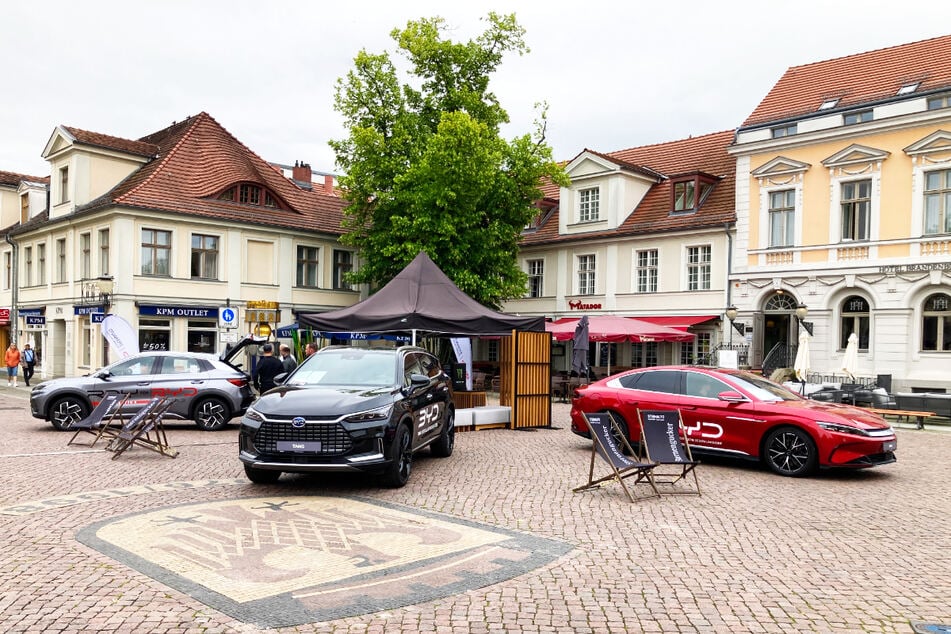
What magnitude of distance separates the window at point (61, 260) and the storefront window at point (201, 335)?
6.33 meters

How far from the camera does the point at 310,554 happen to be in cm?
685

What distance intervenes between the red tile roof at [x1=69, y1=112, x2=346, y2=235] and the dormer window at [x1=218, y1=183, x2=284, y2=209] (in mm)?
210

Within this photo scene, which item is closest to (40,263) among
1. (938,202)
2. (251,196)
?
(251,196)

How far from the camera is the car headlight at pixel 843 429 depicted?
1129 centimetres

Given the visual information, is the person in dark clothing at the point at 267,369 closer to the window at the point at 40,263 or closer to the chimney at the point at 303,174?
the window at the point at 40,263

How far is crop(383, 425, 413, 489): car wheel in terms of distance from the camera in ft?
32.2

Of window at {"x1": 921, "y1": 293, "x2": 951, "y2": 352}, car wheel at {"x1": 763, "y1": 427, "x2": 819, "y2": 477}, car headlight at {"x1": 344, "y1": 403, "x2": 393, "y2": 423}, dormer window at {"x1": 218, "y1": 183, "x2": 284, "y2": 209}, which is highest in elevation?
dormer window at {"x1": 218, "y1": 183, "x2": 284, "y2": 209}

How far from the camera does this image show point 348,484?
10.3 meters

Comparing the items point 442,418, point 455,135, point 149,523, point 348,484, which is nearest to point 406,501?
point 348,484

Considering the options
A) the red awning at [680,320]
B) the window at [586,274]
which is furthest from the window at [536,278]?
the red awning at [680,320]

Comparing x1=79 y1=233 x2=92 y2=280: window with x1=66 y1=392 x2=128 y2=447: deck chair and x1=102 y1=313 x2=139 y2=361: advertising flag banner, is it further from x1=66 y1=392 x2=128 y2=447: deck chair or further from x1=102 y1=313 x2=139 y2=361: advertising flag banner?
x1=66 y1=392 x2=128 y2=447: deck chair

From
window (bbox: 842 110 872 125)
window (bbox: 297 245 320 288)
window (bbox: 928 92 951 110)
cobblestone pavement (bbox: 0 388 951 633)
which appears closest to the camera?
cobblestone pavement (bbox: 0 388 951 633)

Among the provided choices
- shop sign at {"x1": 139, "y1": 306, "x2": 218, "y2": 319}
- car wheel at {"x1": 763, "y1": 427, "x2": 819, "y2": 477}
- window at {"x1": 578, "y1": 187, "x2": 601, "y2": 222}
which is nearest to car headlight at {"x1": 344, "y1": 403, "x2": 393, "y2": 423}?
car wheel at {"x1": 763, "y1": 427, "x2": 819, "y2": 477}

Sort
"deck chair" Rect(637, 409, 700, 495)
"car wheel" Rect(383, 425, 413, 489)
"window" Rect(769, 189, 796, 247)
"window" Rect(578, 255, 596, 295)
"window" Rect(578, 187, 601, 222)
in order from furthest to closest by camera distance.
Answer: "window" Rect(578, 255, 596, 295) < "window" Rect(578, 187, 601, 222) < "window" Rect(769, 189, 796, 247) < "deck chair" Rect(637, 409, 700, 495) < "car wheel" Rect(383, 425, 413, 489)
